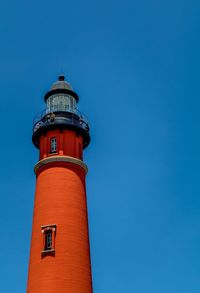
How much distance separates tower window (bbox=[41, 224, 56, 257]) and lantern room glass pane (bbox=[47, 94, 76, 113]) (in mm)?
8078

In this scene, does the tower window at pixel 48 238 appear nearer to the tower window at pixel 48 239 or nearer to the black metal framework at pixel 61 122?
the tower window at pixel 48 239

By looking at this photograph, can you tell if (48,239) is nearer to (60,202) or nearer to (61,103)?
(60,202)

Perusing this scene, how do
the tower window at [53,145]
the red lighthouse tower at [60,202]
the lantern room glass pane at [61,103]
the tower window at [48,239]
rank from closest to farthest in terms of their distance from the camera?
the red lighthouse tower at [60,202] < the tower window at [48,239] < the tower window at [53,145] < the lantern room glass pane at [61,103]

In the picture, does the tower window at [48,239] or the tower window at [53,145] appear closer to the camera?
the tower window at [48,239]

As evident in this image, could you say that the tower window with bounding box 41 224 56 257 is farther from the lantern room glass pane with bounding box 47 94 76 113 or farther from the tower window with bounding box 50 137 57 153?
the lantern room glass pane with bounding box 47 94 76 113

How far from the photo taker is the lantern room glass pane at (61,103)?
92.6 ft

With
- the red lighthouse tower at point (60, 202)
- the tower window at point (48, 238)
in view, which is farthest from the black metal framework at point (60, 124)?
the tower window at point (48, 238)

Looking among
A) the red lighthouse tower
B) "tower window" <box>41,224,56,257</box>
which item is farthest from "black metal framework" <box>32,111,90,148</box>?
"tower window" <box>41,224,56,257</box>

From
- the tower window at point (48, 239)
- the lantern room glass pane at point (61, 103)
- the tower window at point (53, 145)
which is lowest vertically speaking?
the tower window at point (48, 239)

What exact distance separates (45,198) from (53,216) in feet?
4.07

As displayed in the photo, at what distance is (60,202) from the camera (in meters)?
24.2

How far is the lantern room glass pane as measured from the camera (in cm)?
2821

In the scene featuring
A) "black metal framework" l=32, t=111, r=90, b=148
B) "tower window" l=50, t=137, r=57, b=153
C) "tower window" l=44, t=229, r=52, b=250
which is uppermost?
"black metal framework" l=32, t=111, r=90, b=148

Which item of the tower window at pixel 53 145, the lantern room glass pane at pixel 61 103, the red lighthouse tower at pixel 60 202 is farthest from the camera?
the lantern room glass pane at pixel 61 103
